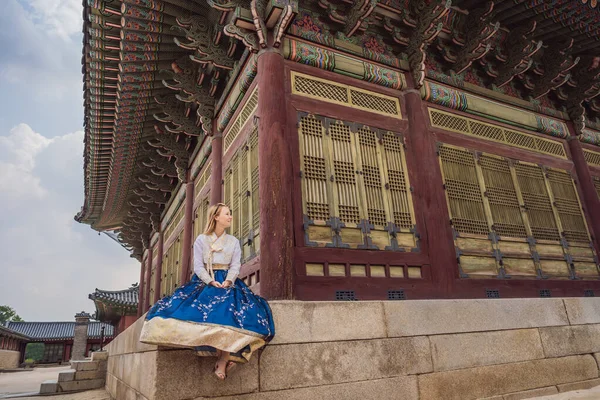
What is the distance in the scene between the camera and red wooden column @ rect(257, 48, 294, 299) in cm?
486

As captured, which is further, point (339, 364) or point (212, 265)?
point (339, 364)

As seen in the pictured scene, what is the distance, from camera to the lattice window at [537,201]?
7.54m

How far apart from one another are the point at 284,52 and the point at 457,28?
12.8 feet

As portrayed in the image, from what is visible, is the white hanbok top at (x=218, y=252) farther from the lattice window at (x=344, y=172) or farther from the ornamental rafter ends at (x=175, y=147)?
the ornamental rafter ends at (x=175, y=147)

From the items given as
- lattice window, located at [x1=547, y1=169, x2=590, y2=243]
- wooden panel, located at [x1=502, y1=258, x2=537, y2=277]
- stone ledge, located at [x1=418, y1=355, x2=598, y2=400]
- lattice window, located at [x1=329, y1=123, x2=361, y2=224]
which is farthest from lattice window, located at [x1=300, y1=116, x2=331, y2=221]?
lattice window, located at [x1=547, y1=169, x2=590, y2=243]

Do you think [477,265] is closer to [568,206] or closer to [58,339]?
[568,206]

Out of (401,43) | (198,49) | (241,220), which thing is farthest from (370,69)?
(241,220)

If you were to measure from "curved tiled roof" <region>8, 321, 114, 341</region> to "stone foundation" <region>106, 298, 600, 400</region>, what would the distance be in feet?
121

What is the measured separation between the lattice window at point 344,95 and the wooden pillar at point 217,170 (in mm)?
2568

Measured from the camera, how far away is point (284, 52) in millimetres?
6242

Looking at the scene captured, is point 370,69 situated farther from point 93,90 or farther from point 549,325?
point 93,90

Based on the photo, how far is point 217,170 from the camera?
7941 mm

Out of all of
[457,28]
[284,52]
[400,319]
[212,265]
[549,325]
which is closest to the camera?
[212,265]

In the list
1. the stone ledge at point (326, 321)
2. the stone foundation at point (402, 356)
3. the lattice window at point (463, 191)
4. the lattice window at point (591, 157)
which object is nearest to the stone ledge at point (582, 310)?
the stone foundation at point (402, 356)
